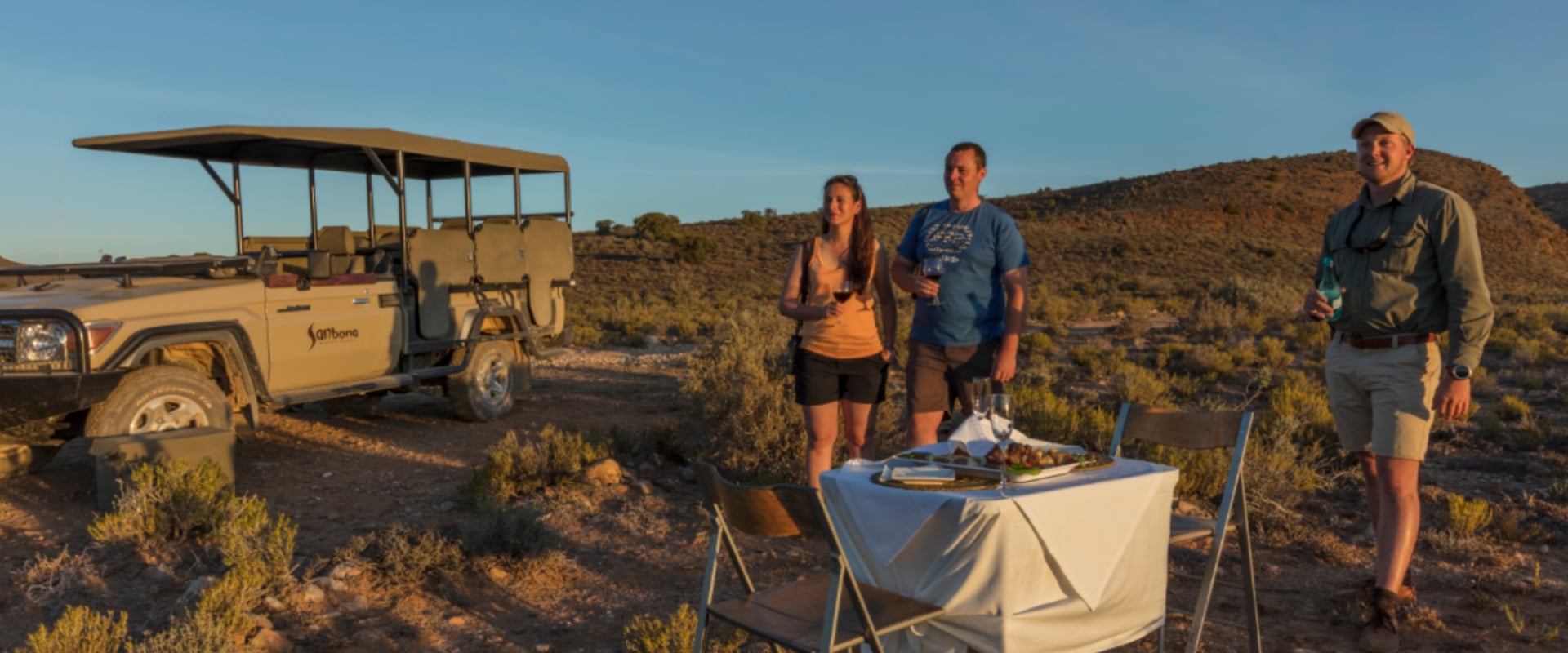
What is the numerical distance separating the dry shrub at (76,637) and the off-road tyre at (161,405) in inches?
92.2

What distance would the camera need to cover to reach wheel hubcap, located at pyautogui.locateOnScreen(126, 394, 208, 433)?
232 inches

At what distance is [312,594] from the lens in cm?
439

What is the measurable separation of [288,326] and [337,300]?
467 millimetres

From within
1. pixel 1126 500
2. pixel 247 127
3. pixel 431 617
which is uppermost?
pixel 247 127

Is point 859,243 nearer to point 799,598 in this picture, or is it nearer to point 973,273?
point 973,273

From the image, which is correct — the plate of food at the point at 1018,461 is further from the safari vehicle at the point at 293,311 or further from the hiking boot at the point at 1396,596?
the safari vehicle at the point at 293,311

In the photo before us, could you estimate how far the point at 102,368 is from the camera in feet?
18.3

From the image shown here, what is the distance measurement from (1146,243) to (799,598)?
1629 inches

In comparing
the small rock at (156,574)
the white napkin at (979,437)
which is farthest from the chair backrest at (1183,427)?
the small rock at (156,574)

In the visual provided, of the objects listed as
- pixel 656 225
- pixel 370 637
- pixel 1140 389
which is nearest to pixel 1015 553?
pixel 370 637

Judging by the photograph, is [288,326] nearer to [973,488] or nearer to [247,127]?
[247,127]

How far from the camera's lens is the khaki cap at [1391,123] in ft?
12.3

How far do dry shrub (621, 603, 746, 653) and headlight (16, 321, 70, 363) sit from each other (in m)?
3.79

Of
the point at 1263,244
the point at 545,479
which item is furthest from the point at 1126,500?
the point at 1263,244
